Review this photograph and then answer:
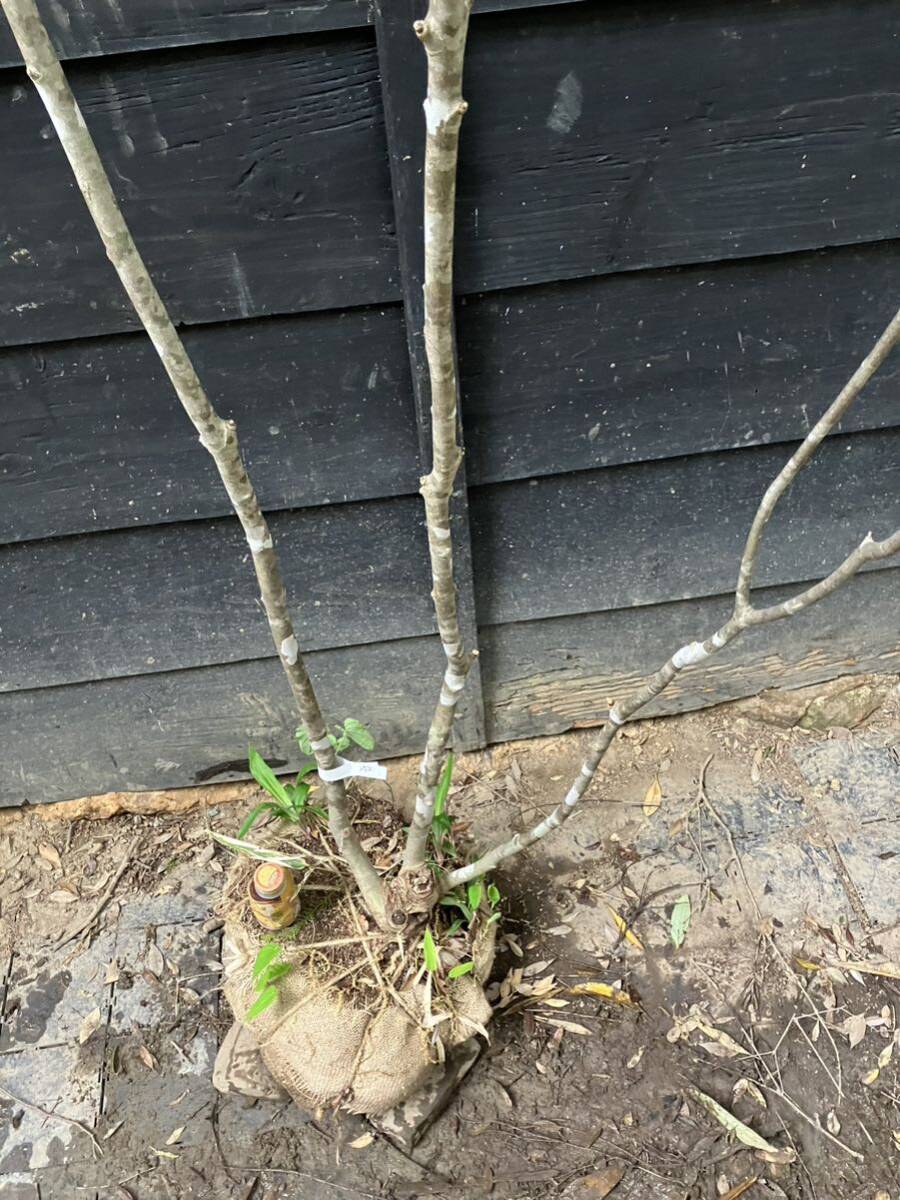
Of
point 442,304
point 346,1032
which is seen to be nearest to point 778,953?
point 346,1032

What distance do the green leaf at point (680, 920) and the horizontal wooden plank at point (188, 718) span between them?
676 mm

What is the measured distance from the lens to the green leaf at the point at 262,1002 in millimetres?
1327

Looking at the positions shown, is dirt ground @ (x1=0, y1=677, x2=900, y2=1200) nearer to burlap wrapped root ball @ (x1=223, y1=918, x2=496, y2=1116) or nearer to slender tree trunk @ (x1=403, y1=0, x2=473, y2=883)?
burlap wrapped root ball @ (x1=223, y1=918, x2=496, y2=1116)

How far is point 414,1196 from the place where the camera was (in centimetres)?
139

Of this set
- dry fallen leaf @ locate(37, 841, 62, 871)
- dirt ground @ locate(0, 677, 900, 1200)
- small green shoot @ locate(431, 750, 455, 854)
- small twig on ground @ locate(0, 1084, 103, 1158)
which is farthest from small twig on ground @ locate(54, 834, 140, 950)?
small green shoot @ locate(431, 750, 455, 854)

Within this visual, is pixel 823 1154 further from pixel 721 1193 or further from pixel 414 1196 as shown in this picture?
pixel 414 1196

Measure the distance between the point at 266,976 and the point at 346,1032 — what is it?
0.15 m

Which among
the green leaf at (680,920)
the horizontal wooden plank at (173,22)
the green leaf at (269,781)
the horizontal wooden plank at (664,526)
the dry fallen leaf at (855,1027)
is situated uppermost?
the horizontal wooden plank at (173,22)

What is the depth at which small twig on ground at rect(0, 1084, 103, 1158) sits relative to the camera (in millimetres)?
1487

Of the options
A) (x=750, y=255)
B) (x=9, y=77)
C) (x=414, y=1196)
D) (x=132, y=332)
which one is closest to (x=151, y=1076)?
(x=414, y=1196)

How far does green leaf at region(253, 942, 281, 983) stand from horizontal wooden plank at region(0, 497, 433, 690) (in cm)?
64

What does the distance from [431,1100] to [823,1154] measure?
649mm

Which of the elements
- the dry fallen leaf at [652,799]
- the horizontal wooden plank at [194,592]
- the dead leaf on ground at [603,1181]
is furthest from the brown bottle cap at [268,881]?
the dry fallen leaf at [652,799]

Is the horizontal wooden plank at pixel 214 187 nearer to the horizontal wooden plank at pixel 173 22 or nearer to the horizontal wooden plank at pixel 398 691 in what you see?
the horizontal wooden plank at pixel 173 22
